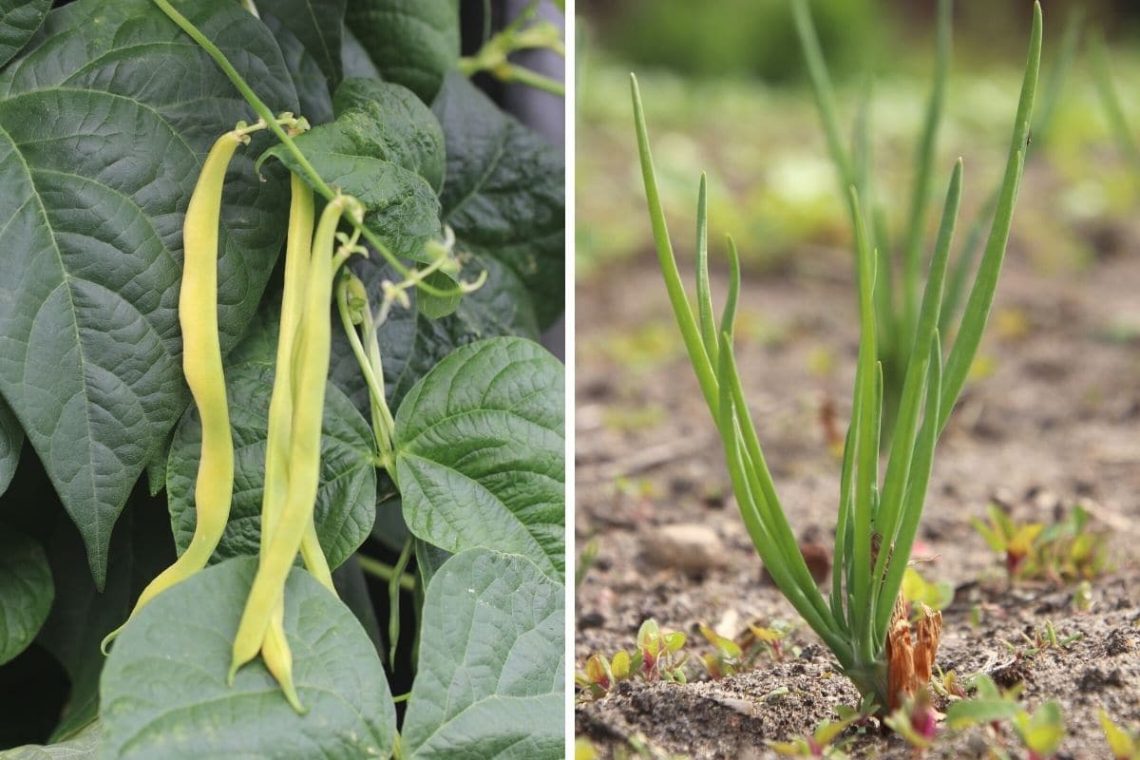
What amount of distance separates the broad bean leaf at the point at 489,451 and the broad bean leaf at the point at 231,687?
9cm

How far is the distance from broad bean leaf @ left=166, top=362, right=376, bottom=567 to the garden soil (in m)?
0.18

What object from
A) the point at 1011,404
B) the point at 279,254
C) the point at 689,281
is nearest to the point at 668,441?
the point at 1011,404

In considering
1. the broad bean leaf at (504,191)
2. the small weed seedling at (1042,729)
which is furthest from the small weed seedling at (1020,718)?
the broad bean leaf at (504,191)

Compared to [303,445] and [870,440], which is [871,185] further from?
[303,445]

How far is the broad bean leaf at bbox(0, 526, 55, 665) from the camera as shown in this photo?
64cm

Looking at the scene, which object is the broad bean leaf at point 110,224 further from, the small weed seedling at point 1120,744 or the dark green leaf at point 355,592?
the small weed seedling at point 1120,744

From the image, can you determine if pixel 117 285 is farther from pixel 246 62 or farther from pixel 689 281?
pixel 689 281

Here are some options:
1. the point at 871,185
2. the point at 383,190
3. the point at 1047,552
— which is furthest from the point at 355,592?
the point at 871,185

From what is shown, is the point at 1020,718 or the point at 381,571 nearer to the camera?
the point at 1020,718

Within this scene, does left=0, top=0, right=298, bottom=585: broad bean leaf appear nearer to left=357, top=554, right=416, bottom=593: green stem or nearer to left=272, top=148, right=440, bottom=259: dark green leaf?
left=272, top=148, right=440, bottom=259: dark green leaf

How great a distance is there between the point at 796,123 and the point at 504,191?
1778mm

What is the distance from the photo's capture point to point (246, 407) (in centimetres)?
60

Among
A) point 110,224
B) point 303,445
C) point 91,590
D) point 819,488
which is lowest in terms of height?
point 819,488

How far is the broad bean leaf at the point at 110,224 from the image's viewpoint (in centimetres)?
54
